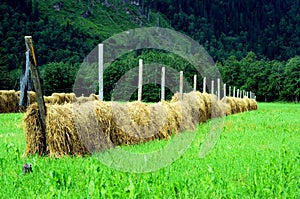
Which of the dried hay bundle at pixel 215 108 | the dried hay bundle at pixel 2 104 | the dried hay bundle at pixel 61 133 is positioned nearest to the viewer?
the dried hay bundle at pixel 61 133

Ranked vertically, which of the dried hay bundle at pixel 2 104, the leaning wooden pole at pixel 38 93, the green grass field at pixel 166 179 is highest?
the leaning wooden pole at pixel 38 93

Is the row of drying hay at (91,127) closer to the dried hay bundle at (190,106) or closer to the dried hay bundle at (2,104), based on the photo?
the dried hay bundle at (190,106)

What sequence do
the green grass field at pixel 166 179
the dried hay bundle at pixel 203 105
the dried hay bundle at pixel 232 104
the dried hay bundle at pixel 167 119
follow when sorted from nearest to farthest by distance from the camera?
the green grass field at pixel 166 179 < the dried hay bundle at pixel 167 119 < the dried hay bundle at pixel 203 105 < the dried hay bundle at pixel 232 104

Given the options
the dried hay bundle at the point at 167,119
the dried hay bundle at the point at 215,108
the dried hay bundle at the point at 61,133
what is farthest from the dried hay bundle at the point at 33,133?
the dried hay bundle at the point at 215,108

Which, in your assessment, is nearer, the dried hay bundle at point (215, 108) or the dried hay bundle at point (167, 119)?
the dried hay bundle at point (167, 119)

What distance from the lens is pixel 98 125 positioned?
9.55 m

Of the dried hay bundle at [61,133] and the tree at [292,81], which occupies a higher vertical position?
the tree at [292,81]

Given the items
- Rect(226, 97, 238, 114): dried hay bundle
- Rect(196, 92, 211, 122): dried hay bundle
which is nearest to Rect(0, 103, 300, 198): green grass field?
Rect(196, 92, 211, 122): dried hay bundle

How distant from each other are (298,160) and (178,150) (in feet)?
7.92

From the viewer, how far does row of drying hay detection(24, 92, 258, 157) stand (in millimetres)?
8430

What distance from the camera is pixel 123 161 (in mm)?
7629

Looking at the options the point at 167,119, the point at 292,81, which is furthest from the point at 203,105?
the point at 292,81

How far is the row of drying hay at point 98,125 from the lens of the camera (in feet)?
27.7

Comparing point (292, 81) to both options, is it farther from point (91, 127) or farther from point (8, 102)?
point (91, 127)
